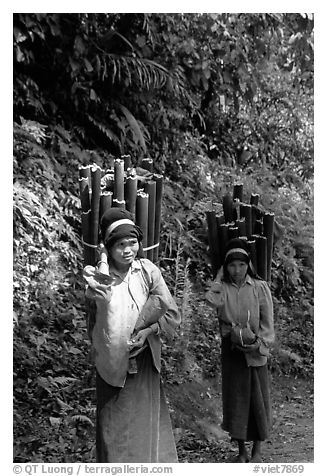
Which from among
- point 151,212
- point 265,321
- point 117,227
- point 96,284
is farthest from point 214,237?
point 96,284

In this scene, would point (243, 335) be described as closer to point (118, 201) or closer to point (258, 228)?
point (258, 228)

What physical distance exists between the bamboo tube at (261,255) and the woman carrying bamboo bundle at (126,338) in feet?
3.27

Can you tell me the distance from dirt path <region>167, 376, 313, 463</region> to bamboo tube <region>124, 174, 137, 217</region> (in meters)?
2.13

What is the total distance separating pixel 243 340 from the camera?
4.13m

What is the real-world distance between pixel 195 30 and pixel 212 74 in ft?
2.38

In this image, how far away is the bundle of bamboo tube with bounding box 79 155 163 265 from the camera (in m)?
3.58

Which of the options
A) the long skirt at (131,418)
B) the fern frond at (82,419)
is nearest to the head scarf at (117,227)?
the long skirt at (131,418)

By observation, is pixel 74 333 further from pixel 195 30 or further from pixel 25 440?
pixel 195 30

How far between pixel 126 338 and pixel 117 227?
565 mm

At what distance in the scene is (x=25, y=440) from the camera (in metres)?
4.74

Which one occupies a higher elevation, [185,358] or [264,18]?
[264,18]

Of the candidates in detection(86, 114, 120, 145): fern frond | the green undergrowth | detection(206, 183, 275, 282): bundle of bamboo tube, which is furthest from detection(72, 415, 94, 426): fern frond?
detection(86, 114, 120, 145): fern frond

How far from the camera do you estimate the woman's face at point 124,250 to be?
11.1ft
